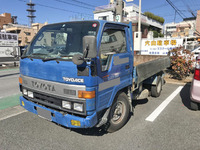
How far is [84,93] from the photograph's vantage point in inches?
98.5

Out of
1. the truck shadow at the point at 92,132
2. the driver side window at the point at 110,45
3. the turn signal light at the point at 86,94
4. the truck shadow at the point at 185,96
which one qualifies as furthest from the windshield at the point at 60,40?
the truck shadow at the point at 185,96

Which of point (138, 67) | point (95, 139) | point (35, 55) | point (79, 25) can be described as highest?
point (79, 25)

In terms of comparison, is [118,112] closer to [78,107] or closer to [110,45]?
[78,107]

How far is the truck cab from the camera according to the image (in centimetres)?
251

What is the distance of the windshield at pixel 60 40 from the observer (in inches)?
112

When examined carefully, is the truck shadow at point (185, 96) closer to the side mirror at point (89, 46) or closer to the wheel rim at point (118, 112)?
the wheel rim at point (118, 112)

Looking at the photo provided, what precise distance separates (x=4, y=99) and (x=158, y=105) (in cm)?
502

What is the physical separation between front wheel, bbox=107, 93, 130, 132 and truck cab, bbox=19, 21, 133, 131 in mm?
22

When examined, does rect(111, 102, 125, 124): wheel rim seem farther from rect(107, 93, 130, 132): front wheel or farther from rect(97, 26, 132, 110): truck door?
rect(97, 26, 132, 110): truck door

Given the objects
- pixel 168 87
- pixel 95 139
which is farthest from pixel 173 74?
pixel 95 139

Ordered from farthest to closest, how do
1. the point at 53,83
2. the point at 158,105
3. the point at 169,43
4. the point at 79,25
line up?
the point at 169,43 → the point at 158,105 → the point at 79,25 → the point at 53,83

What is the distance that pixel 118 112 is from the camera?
339cm

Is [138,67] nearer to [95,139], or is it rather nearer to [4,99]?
[95,139]

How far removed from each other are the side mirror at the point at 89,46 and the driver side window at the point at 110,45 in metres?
0.51
